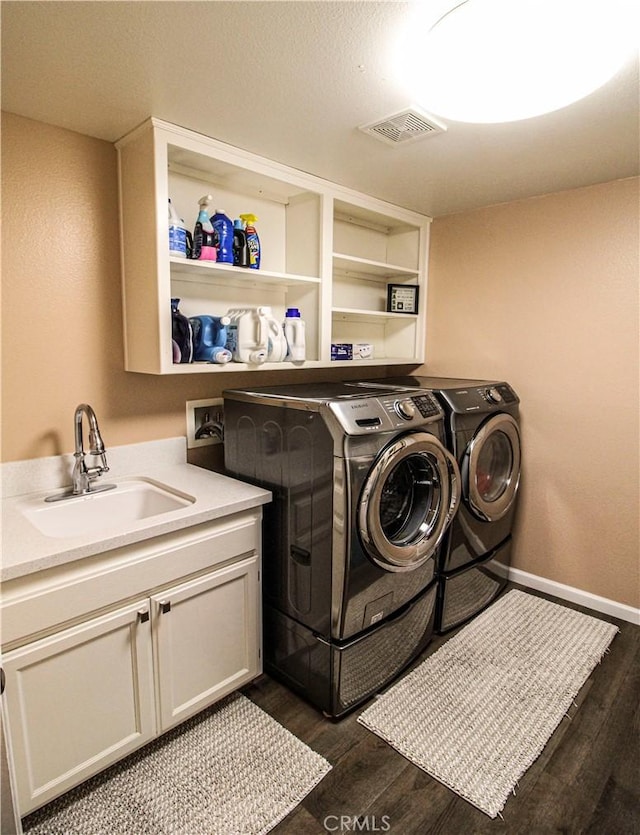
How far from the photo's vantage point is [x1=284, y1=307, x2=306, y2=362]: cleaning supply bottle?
2.23 metres

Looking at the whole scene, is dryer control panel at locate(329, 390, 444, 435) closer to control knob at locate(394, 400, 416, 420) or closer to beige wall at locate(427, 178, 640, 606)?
control knob at locate(394, 400, 416, 420)

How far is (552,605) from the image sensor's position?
261cm

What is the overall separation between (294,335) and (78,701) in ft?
5.19

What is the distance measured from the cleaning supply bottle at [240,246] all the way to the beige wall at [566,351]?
56.8 inches

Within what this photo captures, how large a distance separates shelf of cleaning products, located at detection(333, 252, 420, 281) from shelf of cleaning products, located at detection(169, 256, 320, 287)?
0.29 m

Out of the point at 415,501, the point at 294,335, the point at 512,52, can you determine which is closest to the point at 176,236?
the point at 294,335

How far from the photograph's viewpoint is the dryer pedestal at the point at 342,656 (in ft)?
5.91

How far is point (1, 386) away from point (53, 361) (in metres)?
0.20

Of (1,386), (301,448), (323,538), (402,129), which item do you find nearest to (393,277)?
(402,129)

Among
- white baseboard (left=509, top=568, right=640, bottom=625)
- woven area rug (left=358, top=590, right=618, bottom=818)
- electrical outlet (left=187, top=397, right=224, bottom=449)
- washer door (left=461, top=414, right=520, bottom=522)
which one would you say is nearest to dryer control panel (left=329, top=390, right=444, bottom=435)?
washer door (left=461, top=414, right=520, bottom=522)

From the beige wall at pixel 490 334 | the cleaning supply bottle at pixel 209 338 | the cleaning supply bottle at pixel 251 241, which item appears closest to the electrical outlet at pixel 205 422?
the beige wall at pixel 490 334

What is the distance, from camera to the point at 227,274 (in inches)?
83.3

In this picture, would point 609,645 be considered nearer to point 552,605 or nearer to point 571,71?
point 552,605

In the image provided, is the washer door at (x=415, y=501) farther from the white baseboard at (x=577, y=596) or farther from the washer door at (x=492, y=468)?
the white baseboard at (x=577, y=596)
